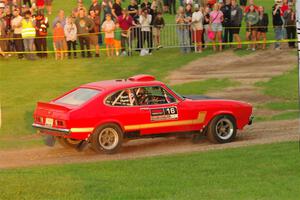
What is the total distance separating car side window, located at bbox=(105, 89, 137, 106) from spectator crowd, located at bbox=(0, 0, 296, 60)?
14115mm

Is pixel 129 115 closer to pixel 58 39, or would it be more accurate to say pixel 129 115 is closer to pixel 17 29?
pixel 58 39

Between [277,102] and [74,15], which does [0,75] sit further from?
[277,102]

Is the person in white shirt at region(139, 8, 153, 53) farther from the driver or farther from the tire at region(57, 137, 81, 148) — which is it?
the tire at region(57, 137, 81, 148)

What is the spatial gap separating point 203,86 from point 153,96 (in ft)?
30.5

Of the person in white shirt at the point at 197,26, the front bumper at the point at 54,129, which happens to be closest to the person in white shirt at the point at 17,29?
the person in white shirt at the point at 197,26

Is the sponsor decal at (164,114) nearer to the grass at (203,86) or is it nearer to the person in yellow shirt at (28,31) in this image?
the grass at (203,86)

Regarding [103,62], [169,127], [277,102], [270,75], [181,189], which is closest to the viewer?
[181,189]

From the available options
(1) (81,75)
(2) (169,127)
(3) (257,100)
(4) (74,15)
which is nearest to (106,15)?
(4) (74,15)

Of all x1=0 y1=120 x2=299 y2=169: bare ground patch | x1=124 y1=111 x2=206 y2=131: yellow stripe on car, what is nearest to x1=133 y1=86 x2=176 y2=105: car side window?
x1=124 y1=111 x2=206 y2=131: yellow stripe on car

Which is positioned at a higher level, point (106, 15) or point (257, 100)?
point (106, 15)

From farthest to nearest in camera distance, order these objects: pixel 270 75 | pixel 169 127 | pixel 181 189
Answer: pixel 270 75 → pixel 169 127 → pixel 181 189

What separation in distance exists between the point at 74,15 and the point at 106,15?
1226 millimetres

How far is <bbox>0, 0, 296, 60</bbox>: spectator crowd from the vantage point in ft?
110

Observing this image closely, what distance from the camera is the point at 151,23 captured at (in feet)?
112
